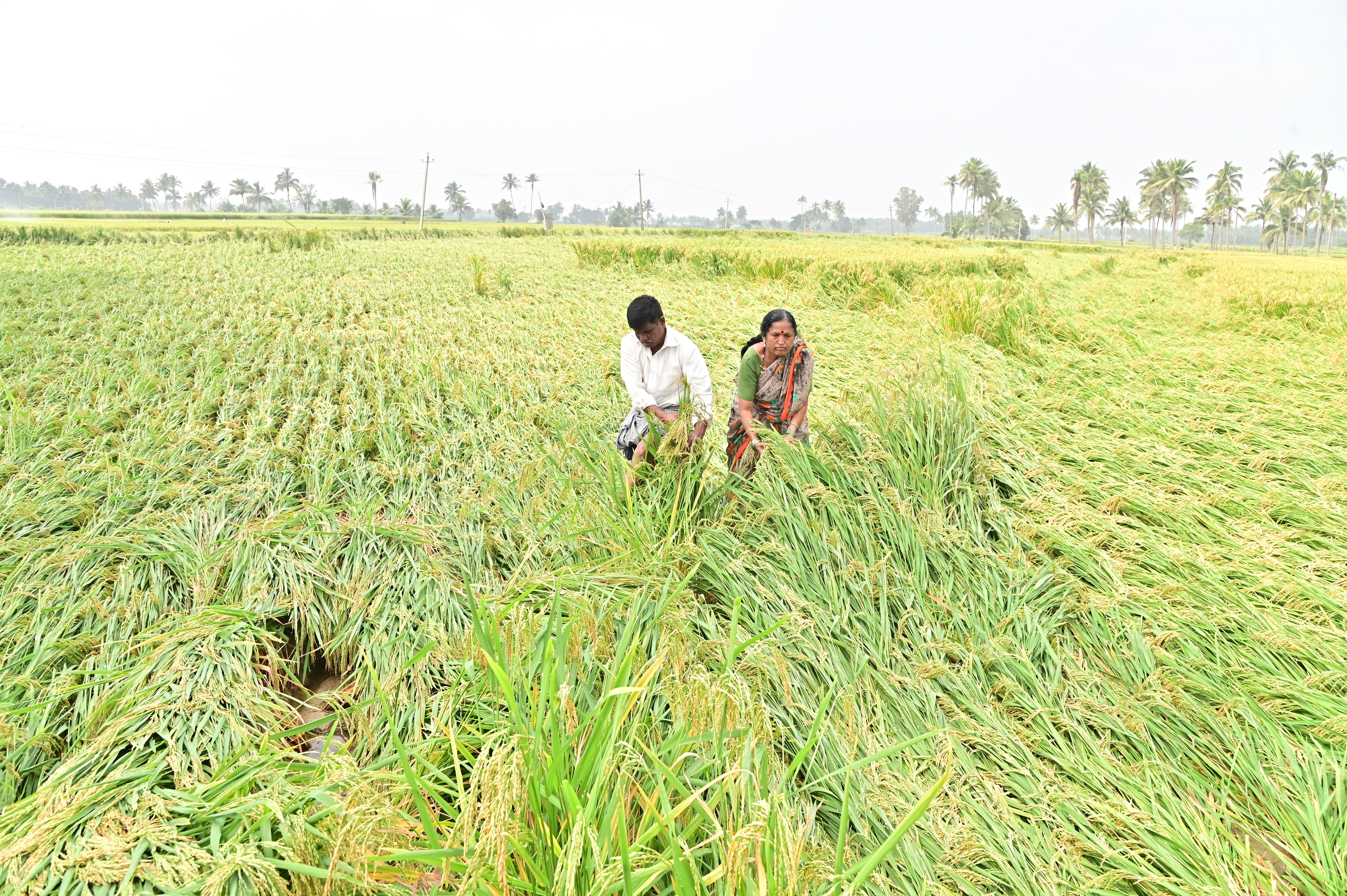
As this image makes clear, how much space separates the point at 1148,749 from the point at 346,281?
40.9 feet

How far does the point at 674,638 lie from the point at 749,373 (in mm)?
1736

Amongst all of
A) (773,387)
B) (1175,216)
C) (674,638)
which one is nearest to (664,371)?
(773,387)

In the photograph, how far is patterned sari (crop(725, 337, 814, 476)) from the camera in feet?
10.7

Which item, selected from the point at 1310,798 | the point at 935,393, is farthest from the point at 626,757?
the point at 935,393

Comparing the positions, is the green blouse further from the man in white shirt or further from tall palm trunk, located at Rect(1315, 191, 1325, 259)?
tall palm trunk, located at Rect(1315, 191, 1325, 259)

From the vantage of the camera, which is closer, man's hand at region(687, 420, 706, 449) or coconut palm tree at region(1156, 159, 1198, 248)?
man's hand at region(687, 420, 706, 449)

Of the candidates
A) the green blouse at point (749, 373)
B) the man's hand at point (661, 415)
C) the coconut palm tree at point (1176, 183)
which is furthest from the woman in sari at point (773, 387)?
the coconut palm tree at point (1176, 183)

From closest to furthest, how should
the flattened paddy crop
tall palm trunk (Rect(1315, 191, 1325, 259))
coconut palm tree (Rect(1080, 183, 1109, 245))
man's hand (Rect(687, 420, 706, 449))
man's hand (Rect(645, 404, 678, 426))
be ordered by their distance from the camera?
the flattened paddy crop, man's hand (Rect(687, 420, 706, 449)), man's hand (Rect(645, 404, 678, 426)), tall palm trunk (Rect(1315, 191, 1325, 259)), coconut palm tree (Rect(1080, 183, 1109, 245))

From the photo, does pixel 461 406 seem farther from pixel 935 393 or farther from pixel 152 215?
pixel 152 215

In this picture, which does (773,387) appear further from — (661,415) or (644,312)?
(644,312)

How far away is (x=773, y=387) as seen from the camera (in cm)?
340

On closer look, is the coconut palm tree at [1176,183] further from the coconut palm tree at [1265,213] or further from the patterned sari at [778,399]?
the patterned sari at [778,399]

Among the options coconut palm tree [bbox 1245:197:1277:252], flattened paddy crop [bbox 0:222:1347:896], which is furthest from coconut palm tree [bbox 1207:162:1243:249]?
flattened paddy crop [bbox 0:222:1347:896]

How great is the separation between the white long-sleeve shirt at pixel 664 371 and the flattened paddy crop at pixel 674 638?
35 cm
